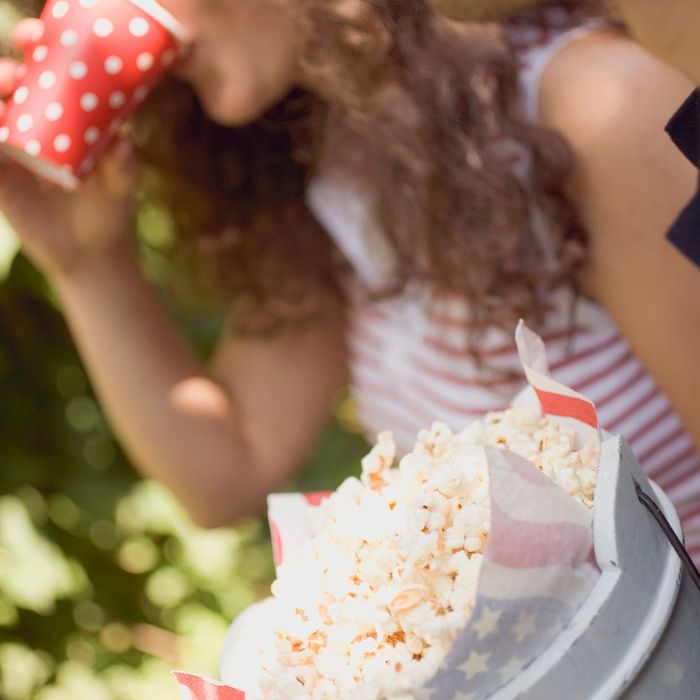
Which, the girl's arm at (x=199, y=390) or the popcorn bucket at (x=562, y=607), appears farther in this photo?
the girl's arm at (x=199, y=390)

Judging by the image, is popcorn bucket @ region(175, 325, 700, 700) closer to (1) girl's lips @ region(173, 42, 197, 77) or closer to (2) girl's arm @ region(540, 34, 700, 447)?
(2) girl's arm @ region(540, 34, 700, 447)

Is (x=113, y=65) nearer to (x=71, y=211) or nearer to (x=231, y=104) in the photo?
(x=231, y=104)

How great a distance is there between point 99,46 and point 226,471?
0.66m

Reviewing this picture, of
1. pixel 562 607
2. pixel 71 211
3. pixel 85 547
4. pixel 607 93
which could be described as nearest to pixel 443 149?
pixel 607 93

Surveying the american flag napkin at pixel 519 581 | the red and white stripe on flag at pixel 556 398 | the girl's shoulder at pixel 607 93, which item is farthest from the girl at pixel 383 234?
the american flag napkin at pixel 519 581

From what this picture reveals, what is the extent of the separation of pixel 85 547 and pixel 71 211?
647 mm

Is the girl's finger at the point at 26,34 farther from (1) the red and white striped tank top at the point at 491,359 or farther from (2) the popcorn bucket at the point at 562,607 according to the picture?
(2) the popcorn bucket at the point at 562,607

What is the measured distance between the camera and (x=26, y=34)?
105cm

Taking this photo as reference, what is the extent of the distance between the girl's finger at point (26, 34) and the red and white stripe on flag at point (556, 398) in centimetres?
65

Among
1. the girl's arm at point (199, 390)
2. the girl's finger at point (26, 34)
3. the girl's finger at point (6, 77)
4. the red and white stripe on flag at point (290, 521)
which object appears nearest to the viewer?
the red and white stripe on flag at point (290, 521)

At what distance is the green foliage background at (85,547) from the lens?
1.57m

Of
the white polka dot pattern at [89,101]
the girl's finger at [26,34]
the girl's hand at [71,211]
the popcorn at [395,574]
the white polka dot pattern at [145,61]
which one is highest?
the popcorn at [395,574]

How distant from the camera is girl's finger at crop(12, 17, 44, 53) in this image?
0.97m

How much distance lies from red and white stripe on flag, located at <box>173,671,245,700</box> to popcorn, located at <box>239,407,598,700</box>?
2 centimetres
